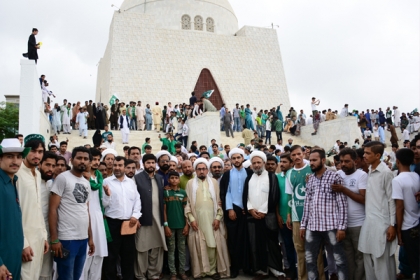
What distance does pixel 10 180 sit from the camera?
8.38 feet

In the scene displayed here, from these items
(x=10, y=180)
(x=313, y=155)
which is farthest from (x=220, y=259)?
(x=10, y=180)

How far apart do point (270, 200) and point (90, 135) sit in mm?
9014

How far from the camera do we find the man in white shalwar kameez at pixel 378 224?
11.1 ft

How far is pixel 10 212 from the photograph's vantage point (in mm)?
2457

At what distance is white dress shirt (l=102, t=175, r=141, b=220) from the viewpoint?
13.1ft

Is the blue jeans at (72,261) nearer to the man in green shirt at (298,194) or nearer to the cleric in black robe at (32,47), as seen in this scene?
the man in green shirt at (298,194)

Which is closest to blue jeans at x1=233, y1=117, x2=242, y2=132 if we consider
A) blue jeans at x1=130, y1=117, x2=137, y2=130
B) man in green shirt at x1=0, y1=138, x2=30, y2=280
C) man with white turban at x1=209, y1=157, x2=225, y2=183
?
blue jeans at x1=130, y1=117, x2=137, y2=130

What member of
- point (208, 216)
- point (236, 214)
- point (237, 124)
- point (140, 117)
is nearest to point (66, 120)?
point (140, 117)

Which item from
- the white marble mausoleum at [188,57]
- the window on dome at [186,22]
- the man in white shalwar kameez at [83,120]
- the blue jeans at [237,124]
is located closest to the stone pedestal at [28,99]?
the man in white shalwar kameez at [83,120]

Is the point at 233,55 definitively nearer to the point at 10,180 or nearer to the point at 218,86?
the point at 218,86

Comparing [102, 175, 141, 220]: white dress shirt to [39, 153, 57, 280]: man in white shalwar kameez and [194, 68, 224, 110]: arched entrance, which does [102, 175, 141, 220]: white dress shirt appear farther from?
[194, 68, 224, 110]: arched entrance

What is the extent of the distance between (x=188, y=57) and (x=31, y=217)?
707 inches

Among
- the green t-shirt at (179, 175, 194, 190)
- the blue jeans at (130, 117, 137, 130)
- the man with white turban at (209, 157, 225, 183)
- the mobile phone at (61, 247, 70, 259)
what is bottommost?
the mobile phone at (61, 247, 70, 259)

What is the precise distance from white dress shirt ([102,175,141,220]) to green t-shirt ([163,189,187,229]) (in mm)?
386
